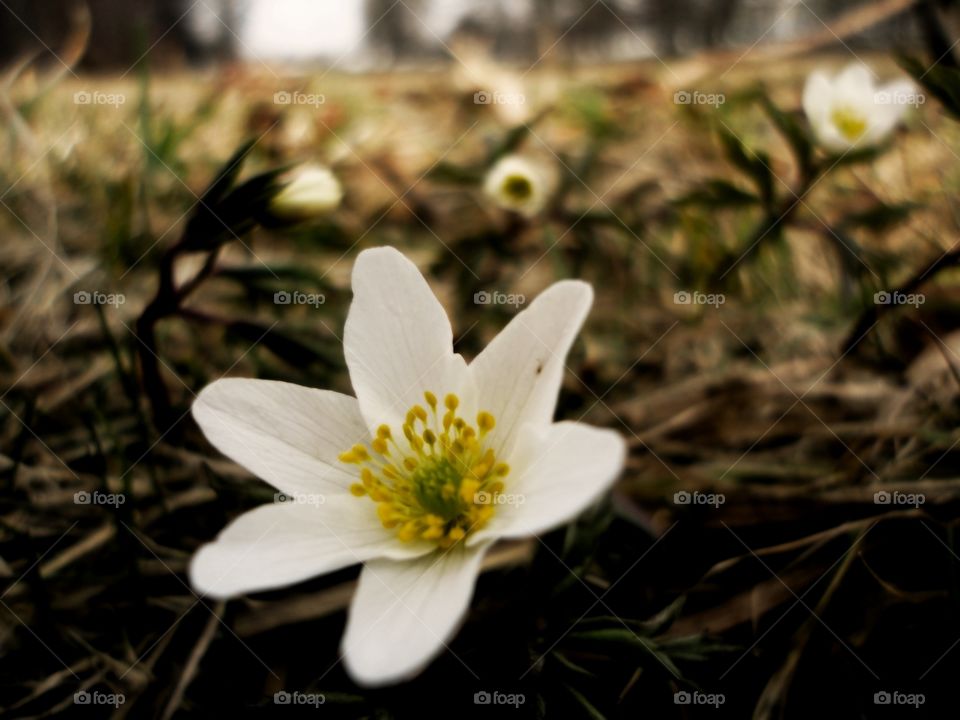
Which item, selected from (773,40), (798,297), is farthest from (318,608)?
(773,40)

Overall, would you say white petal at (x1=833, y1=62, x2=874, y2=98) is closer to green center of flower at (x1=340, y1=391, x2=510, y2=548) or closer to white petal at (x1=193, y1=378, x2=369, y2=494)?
green center of flower at (x1=340, y1=391, x2=510, y2=548)

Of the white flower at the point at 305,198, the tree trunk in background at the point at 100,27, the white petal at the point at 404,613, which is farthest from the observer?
the tree trunk in background at the point at 100,27

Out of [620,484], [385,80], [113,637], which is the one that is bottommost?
[113,637]

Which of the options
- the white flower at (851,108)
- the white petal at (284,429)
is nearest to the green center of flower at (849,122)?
the white flower at (851,108)

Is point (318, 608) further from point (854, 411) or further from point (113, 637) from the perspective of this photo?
point (854, 411)

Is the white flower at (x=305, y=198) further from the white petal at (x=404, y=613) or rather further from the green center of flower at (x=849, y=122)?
the green center of flower at (x=849, y=122)

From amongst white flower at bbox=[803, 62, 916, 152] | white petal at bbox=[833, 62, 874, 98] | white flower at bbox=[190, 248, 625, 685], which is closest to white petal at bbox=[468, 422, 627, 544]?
white flower at bbox=[190, 248, 625, 685]

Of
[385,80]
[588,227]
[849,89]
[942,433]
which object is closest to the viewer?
[942,433]
